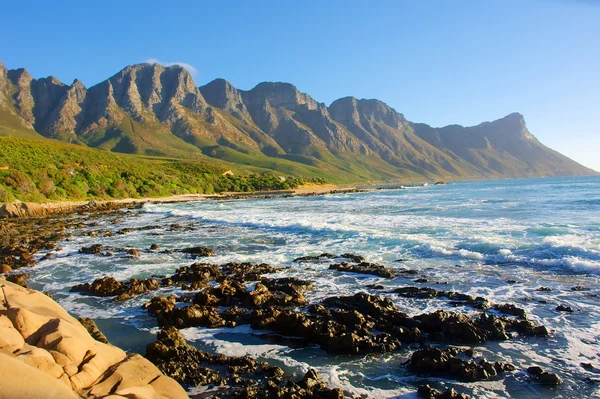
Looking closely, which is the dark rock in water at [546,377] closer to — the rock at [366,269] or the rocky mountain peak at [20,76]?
the rock at [366,269]

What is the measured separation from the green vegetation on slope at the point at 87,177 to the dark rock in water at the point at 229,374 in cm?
4406

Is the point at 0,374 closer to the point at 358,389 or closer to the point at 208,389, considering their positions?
the point at 208,389

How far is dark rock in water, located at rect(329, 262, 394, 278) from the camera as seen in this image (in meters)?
14.4

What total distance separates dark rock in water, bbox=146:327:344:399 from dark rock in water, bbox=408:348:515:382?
1914 mm

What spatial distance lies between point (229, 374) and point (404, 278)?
847 centimetres

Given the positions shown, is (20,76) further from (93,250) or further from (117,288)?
(117,288)

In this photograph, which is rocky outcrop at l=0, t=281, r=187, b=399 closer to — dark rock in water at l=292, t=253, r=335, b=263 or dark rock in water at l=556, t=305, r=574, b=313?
dark rock in water at l=556, t=305, r=574, b=313

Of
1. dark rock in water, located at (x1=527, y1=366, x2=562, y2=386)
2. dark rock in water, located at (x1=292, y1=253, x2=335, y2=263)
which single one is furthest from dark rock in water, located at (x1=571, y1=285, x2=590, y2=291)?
dark rock in water, located at (x1=292, y1=253, x2=335, y2=263)

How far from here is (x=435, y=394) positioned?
20.5ft

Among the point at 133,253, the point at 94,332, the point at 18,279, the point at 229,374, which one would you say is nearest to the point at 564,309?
the point at 229,374

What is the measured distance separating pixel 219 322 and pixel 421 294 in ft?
19.9

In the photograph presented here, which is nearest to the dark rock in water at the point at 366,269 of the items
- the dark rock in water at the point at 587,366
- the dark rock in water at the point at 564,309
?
the dark rock in water at the point at 564,309

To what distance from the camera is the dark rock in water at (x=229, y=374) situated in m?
6.32

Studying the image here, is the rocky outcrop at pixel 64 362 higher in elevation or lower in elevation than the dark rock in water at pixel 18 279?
higher
